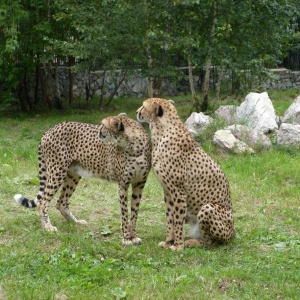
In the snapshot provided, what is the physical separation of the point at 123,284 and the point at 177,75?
8054mm

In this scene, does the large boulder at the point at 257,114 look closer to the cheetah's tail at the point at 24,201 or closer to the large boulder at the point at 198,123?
the large boulder at the point at 198,123

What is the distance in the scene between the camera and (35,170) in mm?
8391

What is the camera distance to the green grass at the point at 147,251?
14.0ft

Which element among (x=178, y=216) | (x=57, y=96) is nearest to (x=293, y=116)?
(x=178, y=216)

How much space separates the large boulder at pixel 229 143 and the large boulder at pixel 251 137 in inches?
6.2

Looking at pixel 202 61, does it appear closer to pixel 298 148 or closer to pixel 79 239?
pixel 298 148

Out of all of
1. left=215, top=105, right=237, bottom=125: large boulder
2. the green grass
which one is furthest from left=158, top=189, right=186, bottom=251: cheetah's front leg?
left=215, top=105, right=237, bottom=125: large boulder

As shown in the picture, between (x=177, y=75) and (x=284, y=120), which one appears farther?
(x=177, y=75)

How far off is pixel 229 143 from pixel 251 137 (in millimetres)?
442

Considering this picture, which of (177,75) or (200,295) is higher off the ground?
(177,75)

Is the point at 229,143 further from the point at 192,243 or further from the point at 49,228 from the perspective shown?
the point at 49,228

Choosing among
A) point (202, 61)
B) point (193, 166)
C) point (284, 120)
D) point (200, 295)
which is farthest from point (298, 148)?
point (200, 295)

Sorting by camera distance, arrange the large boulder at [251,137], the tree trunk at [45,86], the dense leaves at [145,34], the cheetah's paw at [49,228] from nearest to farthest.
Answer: the cheetah's paw at [49,228] < the large boulder at [251,137] < the dense leaves at [145,34] < the tree trunk at [45,86]

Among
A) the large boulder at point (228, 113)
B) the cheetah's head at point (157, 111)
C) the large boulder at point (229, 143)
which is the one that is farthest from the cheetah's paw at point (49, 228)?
the large boulder at point (228, 113)
